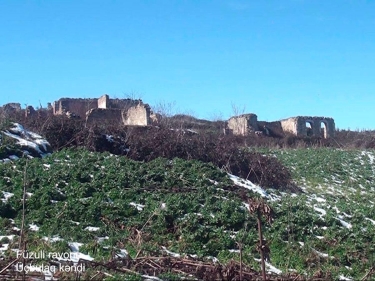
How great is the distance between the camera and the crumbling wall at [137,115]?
106 ft

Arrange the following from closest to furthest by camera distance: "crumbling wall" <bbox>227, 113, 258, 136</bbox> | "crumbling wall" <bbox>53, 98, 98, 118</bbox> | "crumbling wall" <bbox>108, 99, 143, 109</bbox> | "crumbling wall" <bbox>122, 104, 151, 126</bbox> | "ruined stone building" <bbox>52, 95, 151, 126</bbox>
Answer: "ruined stone building" <bbox>52, 95, 151, 126</bbox>
"crumbling wall" <bbox>122, 104, 151, 126</bbox>
"crumbling wall" <bbox>53, 98, 98, 118</bbox>
"crumbling wall" <bbox>108, 99, 143, 109</bbox>
"crumbling wall" <bbox>227, 113, 258, 136</bbox>

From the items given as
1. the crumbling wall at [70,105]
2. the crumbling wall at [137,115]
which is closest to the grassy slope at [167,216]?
the crumbling wall at [137,115]

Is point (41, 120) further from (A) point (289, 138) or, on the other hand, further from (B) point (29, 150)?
(A) point (289, 138)

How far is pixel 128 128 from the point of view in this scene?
2033 centimetres

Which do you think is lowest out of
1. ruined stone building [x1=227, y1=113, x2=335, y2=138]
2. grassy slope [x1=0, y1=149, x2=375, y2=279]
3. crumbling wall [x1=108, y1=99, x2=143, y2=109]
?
grassy slope [x1=0, y1=149, x2=375, y2=279]

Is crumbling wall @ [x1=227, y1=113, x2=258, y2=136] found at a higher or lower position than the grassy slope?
higher

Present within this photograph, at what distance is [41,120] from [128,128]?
339 centimetres

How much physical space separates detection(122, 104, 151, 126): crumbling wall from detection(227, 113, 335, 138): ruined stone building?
9.48m

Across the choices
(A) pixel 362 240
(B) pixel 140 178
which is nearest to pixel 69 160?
(B) pixel 140 178

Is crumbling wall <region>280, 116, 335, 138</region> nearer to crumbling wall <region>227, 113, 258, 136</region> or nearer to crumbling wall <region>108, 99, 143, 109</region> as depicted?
crumbling wall <region>227, 113, 258, 136</region>

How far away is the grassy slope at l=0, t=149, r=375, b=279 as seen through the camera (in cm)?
829

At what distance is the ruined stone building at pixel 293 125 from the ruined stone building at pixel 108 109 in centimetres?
854

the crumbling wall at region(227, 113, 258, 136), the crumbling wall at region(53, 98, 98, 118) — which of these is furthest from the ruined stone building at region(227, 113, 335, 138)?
the crumbling wall at region(53, 98, 98, 118)

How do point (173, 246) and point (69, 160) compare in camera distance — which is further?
point (69, 160)
